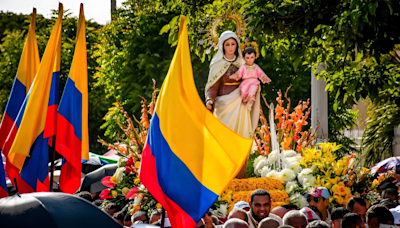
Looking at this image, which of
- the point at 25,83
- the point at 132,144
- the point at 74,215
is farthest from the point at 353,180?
the point at 74,215

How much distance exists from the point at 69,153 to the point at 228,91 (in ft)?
9.60

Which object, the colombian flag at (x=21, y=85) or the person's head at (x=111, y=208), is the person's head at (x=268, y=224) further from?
the colombian flag at (x=21, y=85)

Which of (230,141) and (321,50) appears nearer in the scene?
(230,141)

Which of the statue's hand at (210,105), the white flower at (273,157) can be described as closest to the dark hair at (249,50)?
the statue's hand at (210,105)

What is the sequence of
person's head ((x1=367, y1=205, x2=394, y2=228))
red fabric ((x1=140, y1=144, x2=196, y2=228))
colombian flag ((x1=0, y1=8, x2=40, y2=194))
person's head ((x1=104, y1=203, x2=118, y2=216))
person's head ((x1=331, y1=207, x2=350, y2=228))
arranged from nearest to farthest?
red fabric ((x1=140, y1=144, x2=196, y2=228)), person's head ((x1=367, y1=205, x2=394, y2=228)), person's head ((x1=331, y1=207, x2=350, y2=228)), colombian flag ((x1=0, y1=8, x2=40, y2=194)), person's head ((x1=104, y1=203, x2=118, y2=216))

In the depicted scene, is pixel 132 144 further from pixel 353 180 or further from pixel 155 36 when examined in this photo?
pixel 155 36

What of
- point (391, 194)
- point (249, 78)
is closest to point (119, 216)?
point (249, 78)

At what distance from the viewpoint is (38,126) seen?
7.21 metres

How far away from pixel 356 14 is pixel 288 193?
2875 mm

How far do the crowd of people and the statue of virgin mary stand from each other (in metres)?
1.74

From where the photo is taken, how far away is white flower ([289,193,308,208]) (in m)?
8.38

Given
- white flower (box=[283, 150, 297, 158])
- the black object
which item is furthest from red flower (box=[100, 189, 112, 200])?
the black object

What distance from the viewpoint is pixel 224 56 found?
31.1 feet

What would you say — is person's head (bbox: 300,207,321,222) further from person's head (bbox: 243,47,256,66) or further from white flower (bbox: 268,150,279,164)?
person's head (bbox: 243,47,256,66)
